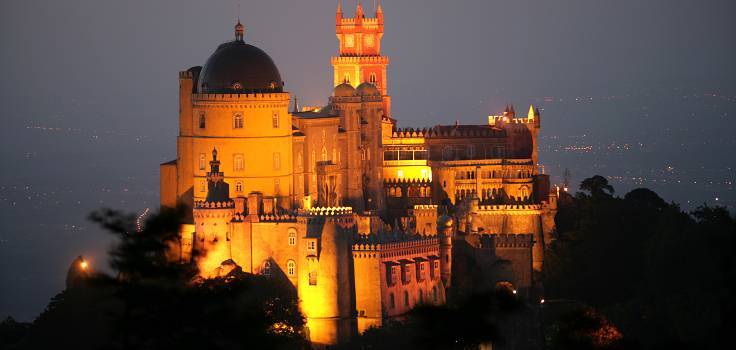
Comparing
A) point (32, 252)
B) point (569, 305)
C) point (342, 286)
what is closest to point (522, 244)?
point (569, 305)

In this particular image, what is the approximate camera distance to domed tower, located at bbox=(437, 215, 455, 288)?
391 ft

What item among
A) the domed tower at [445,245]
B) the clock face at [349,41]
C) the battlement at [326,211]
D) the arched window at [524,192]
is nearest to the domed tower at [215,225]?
the battlement at [326,211]

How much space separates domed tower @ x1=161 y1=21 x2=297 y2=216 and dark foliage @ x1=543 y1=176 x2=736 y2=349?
17685mm

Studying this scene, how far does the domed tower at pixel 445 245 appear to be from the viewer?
391 ft

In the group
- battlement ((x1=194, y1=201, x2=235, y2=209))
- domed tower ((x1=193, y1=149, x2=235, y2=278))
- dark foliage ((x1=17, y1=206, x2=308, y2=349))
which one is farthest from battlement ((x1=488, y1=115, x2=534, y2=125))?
dark foliage ((x1=17, y1=206, x2=308, y2=349))

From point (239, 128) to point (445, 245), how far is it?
533 inches

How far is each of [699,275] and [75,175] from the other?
90.1 meters

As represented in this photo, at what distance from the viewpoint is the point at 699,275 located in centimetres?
10744

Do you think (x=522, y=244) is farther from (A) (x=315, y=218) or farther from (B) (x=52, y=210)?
(B) (x=52, y=210)

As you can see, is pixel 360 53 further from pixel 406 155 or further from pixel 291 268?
pixel 291 268

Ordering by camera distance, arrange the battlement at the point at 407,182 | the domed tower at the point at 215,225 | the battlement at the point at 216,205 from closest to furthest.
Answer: the domed tower at the point at 215,225, the battlement at the point at 216,205, the battlement at the point at 407,182

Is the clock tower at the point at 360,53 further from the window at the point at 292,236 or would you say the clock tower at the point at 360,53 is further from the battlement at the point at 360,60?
the window at the point at 292,236

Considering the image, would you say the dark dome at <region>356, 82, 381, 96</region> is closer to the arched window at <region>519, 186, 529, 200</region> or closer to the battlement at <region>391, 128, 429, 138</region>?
the battlement at <region>391, 128, 429, 138</region>

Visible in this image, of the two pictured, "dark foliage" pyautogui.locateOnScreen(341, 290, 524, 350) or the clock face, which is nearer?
Result: "dark foliage" pyautogui.locateOnScreen(341, 290, 524, 350)
